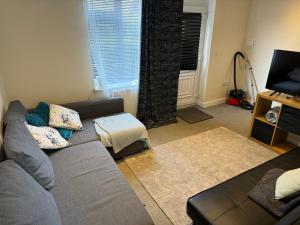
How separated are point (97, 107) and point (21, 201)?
1808 mm

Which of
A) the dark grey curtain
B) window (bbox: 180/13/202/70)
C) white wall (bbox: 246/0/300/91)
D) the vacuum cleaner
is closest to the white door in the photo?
window (bbox: 180/13/202/70)

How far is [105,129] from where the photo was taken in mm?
2447

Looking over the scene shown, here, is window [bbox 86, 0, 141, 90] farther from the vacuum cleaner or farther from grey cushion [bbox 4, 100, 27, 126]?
the vacuum cleaner

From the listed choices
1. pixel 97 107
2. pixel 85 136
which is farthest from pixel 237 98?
pixel 85 136

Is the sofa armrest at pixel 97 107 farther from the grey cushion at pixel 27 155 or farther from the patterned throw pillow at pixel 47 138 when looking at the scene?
the grey cushion at pixel 27 155

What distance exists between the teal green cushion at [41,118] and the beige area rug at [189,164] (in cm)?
77

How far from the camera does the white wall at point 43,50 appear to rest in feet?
7.55

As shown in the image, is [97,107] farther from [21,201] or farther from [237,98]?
[237,98]

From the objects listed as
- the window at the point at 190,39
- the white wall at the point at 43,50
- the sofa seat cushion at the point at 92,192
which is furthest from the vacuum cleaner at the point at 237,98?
the sofa seat cushion at the point at 92,192

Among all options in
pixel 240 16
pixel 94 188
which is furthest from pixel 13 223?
pixel 240 16

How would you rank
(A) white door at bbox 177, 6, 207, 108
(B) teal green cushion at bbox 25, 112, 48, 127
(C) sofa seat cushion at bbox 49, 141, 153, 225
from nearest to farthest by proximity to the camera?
1. (C) sofa seat cushion at bbox 49, 141, 153, 225
2. (B) teal green cushion at bbox 25, 112, 48, 127
3. (A) white door at bbox 177, 6, 207, 108

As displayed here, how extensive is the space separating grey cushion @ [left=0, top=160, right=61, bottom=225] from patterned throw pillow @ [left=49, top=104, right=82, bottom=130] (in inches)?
38.1

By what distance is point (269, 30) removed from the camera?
3.59m

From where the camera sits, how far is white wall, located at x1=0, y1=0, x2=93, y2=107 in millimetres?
2301
